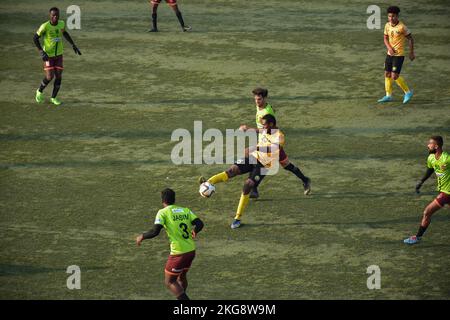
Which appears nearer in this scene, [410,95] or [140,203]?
[140,203]

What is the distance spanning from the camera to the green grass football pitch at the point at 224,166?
47.8 ft

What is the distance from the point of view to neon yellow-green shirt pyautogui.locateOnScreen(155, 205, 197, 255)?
514 inches

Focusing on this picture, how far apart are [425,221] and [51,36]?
1129 centimetres

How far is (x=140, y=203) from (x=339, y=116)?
6.77 meters

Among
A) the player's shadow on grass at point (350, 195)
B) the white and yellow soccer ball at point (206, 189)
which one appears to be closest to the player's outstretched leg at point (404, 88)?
the player's shadow on grass at point (350, 195)

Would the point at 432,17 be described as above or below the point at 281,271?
above

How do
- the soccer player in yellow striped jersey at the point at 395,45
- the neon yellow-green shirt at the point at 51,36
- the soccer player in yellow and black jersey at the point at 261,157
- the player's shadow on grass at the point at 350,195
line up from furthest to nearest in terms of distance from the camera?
the neon yellow-green shirt at the point at 51,36
the soccer player in yellow striped jersey at the point at 395,45
the player's shadow on grass at the point at 350,195
the soccer player in yellow and black jersey at the point at 261,157

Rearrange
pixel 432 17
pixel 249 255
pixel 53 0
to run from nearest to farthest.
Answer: pixel 249 255, pixel 432 17, pixel 53 0

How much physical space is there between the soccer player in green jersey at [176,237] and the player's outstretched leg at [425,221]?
14.3ft

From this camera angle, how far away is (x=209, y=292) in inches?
548

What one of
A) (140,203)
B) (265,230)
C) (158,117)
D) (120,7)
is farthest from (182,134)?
(120,7)

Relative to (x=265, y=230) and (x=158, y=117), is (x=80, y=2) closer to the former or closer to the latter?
(x=158, y=117)

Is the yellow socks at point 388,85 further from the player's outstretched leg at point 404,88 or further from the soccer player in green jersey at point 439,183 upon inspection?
the soccer player in green jersey at point 439,183

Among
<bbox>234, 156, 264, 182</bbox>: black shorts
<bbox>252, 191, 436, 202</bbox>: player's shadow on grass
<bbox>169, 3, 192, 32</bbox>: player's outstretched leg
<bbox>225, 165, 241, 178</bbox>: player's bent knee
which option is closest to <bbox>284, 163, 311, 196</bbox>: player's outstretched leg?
<bbox>252, 191, 436, 202</bbox>: player's shadow on grass
